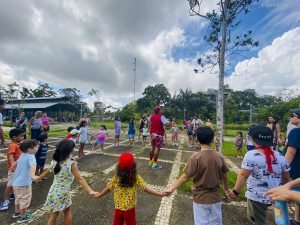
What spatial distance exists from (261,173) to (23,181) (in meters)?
3.64

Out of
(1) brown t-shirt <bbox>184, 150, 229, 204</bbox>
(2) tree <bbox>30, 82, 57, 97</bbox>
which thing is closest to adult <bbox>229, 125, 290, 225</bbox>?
(1) brown t-shirt <bbox>184, 150, 229, 204</bbox>

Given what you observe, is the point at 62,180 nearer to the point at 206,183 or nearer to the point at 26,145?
the point at 26,145

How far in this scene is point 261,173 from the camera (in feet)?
7.47

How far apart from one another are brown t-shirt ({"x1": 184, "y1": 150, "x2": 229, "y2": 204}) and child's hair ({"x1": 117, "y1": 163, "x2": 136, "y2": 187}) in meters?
0.68

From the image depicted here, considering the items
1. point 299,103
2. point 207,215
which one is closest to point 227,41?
point 207,215

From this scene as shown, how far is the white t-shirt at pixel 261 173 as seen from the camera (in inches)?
89.4

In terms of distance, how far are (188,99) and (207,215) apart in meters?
46.4

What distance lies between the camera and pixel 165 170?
626 centimetres

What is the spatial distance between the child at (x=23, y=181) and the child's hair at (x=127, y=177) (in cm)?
184

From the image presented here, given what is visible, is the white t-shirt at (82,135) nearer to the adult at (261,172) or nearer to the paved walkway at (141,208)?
the paved walkway at (141,208)

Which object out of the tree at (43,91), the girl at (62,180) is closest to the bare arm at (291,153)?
the girl at (62,180)

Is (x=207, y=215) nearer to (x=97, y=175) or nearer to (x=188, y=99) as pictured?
(x=97, y=175)

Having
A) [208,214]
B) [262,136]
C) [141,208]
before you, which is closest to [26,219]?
[141,208]

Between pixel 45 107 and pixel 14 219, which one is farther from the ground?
pixel 45 107
